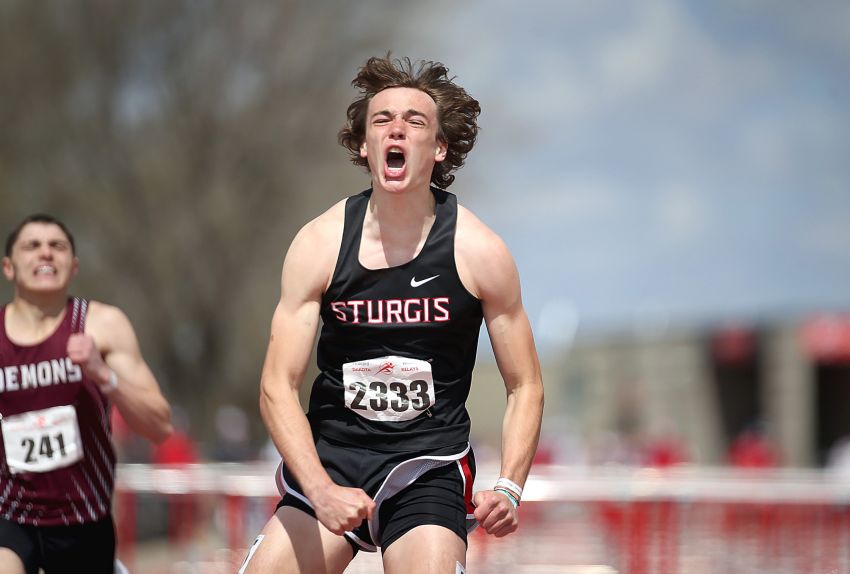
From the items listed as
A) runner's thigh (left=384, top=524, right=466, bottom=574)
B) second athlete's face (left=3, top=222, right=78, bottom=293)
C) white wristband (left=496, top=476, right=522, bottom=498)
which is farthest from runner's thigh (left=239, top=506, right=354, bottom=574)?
second athlete's face (left=3, top=222, right=78, bottom=293)

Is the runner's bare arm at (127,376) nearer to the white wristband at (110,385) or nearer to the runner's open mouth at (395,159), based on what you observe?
the white wristband at (110,385)

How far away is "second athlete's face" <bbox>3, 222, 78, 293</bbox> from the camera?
5.46 metres

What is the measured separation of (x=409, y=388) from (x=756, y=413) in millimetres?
28013

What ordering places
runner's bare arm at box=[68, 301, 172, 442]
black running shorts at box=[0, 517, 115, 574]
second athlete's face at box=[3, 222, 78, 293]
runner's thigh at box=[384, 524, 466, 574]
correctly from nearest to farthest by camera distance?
runner's thigh at box=[384, 524, 466, 574] < black running shorts at box=[0, 517, 115, 574] < runner's bare arm at box=[68, 301, 172, 442] < second athlete's face at box=[3, 222, 78, 293]

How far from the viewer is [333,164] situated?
2834 cm

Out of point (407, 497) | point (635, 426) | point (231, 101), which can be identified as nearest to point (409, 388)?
point (407, 497)

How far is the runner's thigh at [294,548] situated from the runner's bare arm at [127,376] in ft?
4.06

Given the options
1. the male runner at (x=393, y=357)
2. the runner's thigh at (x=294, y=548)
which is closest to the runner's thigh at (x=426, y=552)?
the male runner at (x=393, y=357)

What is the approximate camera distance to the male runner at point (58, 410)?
5.23 meters

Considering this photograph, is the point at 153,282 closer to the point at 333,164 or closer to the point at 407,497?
the point at 333,164

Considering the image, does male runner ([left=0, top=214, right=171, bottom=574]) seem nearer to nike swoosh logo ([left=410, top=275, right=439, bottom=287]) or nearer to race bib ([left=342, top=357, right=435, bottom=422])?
race bib ([left=342, top=357, right=435, bottom=422])

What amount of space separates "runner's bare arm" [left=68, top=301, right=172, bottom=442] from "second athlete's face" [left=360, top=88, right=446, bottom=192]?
1613 mm

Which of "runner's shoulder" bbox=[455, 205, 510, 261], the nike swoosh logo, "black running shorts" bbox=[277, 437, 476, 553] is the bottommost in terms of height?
"black running shorts" bbox=[277, 437, 476, 553]

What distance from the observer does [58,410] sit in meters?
5.30
